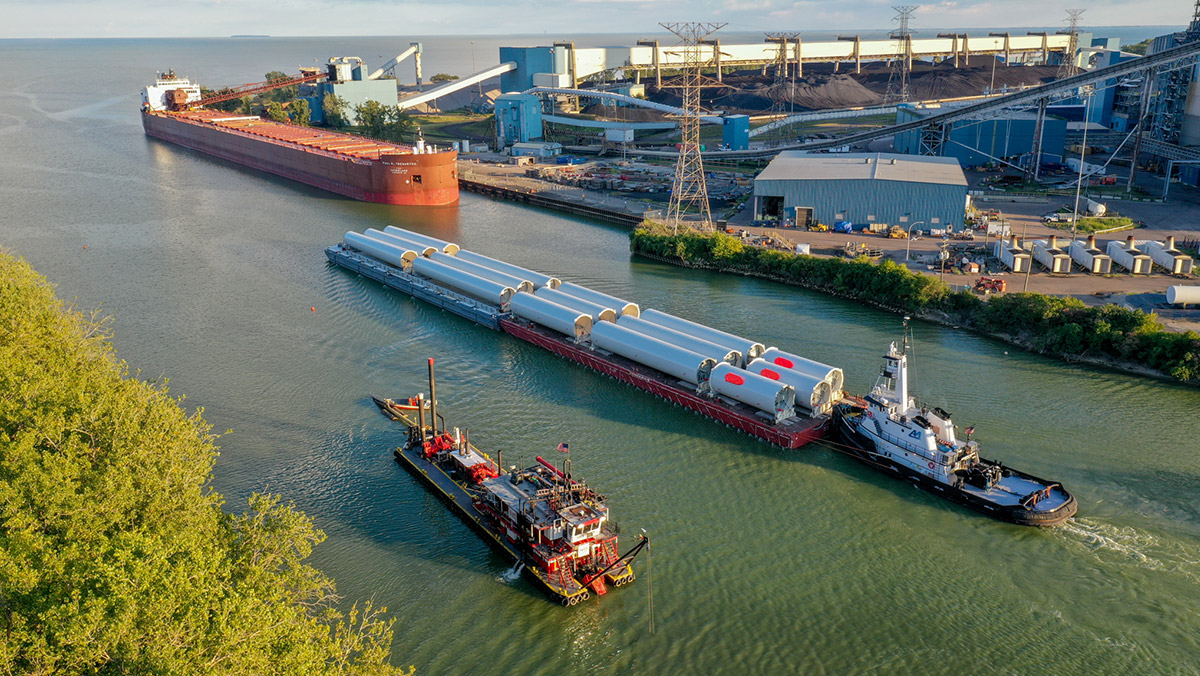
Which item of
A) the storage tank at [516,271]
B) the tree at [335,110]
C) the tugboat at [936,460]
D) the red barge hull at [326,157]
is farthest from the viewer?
the tree at [335,110]

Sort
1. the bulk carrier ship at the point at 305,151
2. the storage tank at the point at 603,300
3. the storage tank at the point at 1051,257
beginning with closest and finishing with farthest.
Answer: the storage tank at the point at 603,300 → the storage tank at the point at 1051,257 → the bulk carrier ship at the point at 305,151

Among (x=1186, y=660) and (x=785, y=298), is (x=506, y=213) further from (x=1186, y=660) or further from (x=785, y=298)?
(x=1186, y=660)

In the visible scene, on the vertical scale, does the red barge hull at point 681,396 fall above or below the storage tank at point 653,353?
below

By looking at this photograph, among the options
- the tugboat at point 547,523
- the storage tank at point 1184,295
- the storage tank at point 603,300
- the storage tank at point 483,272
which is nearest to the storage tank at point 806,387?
the storage tank at point 603,300

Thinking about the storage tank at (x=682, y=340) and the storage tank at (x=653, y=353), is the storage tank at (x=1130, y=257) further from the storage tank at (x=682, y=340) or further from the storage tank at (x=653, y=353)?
the storage tank at (x=653, y=353)

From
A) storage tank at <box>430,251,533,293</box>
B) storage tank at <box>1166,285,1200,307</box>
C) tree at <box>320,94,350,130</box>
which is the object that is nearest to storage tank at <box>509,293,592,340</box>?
storage tank at <box>430,251,533,293</box>

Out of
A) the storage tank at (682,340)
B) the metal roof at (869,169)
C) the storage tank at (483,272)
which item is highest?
the metal roof at (869,169)

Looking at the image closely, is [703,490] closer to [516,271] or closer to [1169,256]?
[516,271]

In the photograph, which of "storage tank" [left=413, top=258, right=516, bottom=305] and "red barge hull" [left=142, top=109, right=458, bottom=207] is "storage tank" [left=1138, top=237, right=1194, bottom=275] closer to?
"storage tank" [left=413, top=258, right=516, bottom=305]
